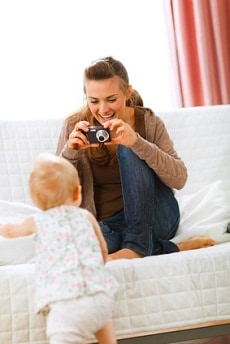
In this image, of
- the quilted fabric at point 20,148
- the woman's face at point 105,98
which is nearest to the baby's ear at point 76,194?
the woman's face at point 105,98

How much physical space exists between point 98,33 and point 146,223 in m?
1.27

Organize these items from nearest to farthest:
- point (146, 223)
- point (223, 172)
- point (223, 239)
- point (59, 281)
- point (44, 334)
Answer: point (59, 281), point (44, 334), point (146, 223), point (223, 239), point (223, 172)

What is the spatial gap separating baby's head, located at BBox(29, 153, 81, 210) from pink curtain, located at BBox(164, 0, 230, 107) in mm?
1499

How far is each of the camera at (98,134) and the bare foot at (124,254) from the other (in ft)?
1.10

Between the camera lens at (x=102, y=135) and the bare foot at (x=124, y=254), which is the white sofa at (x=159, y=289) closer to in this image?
the bare foot at (x=124, y=254)

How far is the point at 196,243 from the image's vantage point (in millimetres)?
1977

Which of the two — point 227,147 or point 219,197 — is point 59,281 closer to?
point 219,197

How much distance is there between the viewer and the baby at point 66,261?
1.42 metres

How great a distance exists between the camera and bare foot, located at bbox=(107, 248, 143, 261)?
1.83 meters

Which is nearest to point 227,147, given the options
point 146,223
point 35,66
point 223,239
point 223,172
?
point 223,172

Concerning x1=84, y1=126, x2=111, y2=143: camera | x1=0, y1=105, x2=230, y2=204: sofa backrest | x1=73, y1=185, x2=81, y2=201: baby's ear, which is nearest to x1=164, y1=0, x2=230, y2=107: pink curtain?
x1=0, y1=105, x2=230, y2=204: sofa backrest

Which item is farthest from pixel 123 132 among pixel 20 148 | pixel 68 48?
pixel 68 48

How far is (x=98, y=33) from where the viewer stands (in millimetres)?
2900

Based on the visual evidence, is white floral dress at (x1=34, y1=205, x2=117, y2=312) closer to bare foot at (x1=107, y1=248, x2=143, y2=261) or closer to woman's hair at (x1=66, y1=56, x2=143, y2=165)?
bare foot at (x1=107, y1=248, x2=143, y2=261)
